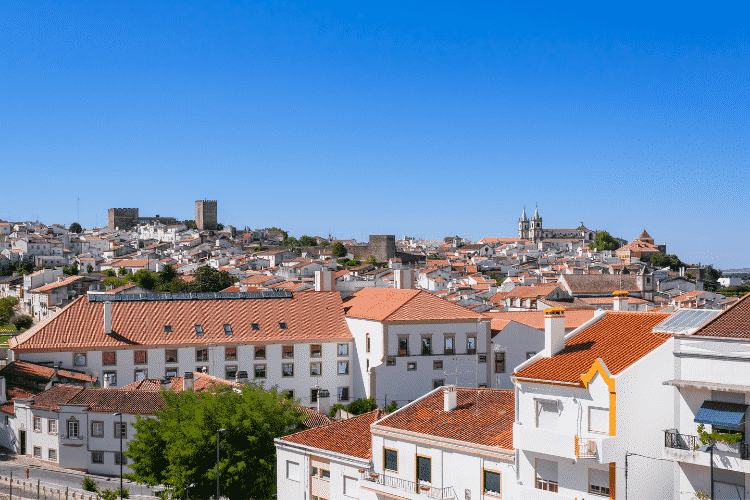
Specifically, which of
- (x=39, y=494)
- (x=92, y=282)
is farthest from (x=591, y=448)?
(x=92, y=282)

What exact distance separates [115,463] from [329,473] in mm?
17621

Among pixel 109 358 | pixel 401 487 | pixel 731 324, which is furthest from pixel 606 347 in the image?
pixel 109 358

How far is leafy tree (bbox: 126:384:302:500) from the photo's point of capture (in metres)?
31.1

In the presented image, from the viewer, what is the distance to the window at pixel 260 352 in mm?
54062

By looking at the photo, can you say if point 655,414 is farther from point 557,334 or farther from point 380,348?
point 380,348

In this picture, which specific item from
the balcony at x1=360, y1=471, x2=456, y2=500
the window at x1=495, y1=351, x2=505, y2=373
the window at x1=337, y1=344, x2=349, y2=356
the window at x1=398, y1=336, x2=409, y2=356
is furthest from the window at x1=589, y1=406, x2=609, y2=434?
the window at x1=337, y1=344, x2=349, y2=356

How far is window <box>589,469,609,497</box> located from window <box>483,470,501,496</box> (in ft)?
11.2

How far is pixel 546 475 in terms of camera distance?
2384 centimetres

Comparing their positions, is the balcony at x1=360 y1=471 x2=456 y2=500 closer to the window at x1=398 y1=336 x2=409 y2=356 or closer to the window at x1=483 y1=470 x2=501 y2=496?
the window at x1=483 y1=470 x2=501 y2=496

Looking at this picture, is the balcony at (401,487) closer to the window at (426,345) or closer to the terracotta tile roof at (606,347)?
the terracotta tile roof at (606,347)

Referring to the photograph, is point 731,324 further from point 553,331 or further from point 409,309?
point 409,309

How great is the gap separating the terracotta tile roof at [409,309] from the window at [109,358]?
16.2 meters

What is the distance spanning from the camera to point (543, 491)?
23.7 meters

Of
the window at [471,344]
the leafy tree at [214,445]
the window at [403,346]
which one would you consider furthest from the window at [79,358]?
the window at [471,344]
